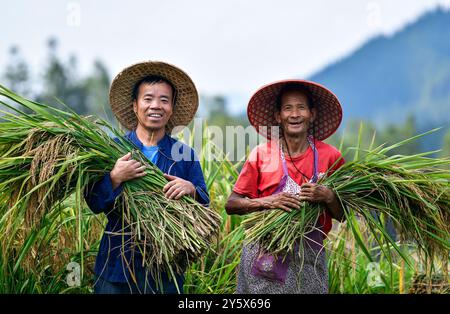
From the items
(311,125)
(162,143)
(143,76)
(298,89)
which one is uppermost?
(143,76)

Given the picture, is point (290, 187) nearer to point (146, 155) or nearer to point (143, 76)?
point (146, 155)

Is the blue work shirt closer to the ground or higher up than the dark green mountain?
closer to the ground

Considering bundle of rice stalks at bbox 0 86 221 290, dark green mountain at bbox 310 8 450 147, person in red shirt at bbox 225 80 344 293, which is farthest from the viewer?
dark green mountain at bbox 310 8 450 147

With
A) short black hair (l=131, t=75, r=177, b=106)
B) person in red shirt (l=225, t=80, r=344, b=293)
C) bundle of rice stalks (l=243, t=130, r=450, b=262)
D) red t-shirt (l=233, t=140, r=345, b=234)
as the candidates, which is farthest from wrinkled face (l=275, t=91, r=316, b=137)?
short black hair (l=131, t=75, r=177, b=106)

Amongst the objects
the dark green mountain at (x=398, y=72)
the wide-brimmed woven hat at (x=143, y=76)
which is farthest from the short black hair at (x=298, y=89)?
the dark green mountain at (x=398, y=72)

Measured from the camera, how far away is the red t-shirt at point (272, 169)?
3.07m

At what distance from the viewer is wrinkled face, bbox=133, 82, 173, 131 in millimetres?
3125

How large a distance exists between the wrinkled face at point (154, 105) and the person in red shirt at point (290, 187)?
465 mm

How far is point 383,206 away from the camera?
10.0 ft

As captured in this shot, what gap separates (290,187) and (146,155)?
72 cm

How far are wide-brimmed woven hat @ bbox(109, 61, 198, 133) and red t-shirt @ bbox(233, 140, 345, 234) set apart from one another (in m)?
0.54

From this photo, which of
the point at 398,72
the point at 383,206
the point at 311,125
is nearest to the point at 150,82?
the point at 311,125

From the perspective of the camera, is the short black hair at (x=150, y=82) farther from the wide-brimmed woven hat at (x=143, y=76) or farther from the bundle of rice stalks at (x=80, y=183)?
the bundle of rice stalks at (x=80, y=183)

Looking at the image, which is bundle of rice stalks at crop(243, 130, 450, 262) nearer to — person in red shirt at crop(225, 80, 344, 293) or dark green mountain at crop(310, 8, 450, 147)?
person in red shirt at crop(225, 80, 344, 293)
